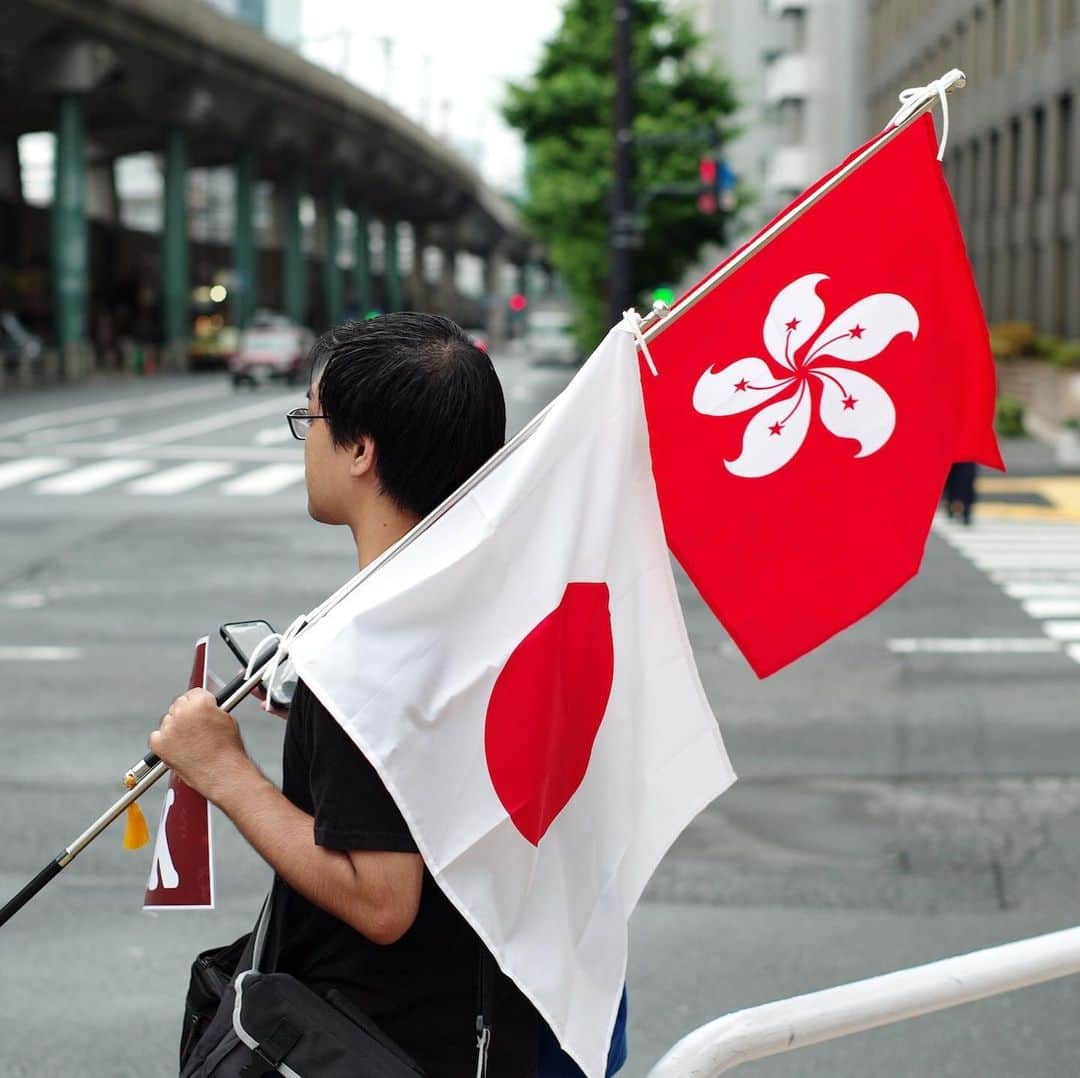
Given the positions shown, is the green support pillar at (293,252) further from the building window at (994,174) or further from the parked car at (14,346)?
the building window at (994,174)

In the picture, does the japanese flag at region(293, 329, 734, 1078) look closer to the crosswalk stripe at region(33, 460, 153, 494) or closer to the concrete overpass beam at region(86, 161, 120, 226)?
the crosswalk stripe at region(33, 460, 153, 494)

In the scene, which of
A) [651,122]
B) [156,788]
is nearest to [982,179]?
[651,122]

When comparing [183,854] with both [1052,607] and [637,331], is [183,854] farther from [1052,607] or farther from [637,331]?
[1052,607]

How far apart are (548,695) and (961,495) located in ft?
57.8

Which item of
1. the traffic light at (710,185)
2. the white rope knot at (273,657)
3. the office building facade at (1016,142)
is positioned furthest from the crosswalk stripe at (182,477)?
the white rope knot at (273,657)

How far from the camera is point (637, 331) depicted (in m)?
2.76

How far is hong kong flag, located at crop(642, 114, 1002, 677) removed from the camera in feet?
9.48

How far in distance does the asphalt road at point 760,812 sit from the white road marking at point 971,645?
0.04 m

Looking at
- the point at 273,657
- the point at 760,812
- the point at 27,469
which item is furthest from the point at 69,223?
the point at 273,657

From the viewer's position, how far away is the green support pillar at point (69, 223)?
57.3 meters

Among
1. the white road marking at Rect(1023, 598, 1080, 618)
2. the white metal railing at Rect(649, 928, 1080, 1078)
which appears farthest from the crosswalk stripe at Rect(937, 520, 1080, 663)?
the white metal railing at Rect(649, 928, 1080, 1078)

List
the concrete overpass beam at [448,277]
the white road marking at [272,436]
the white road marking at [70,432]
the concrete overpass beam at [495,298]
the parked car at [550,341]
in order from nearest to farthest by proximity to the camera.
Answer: the white road marking at [70,432], the white road marking at [272,436], the parked car at [550,341], the concrete overpass beam at [495,298], the concrete overpass beam at [448,277]

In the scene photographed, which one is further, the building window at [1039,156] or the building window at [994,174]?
the building window at [994,174]

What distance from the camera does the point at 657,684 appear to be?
2.74m
